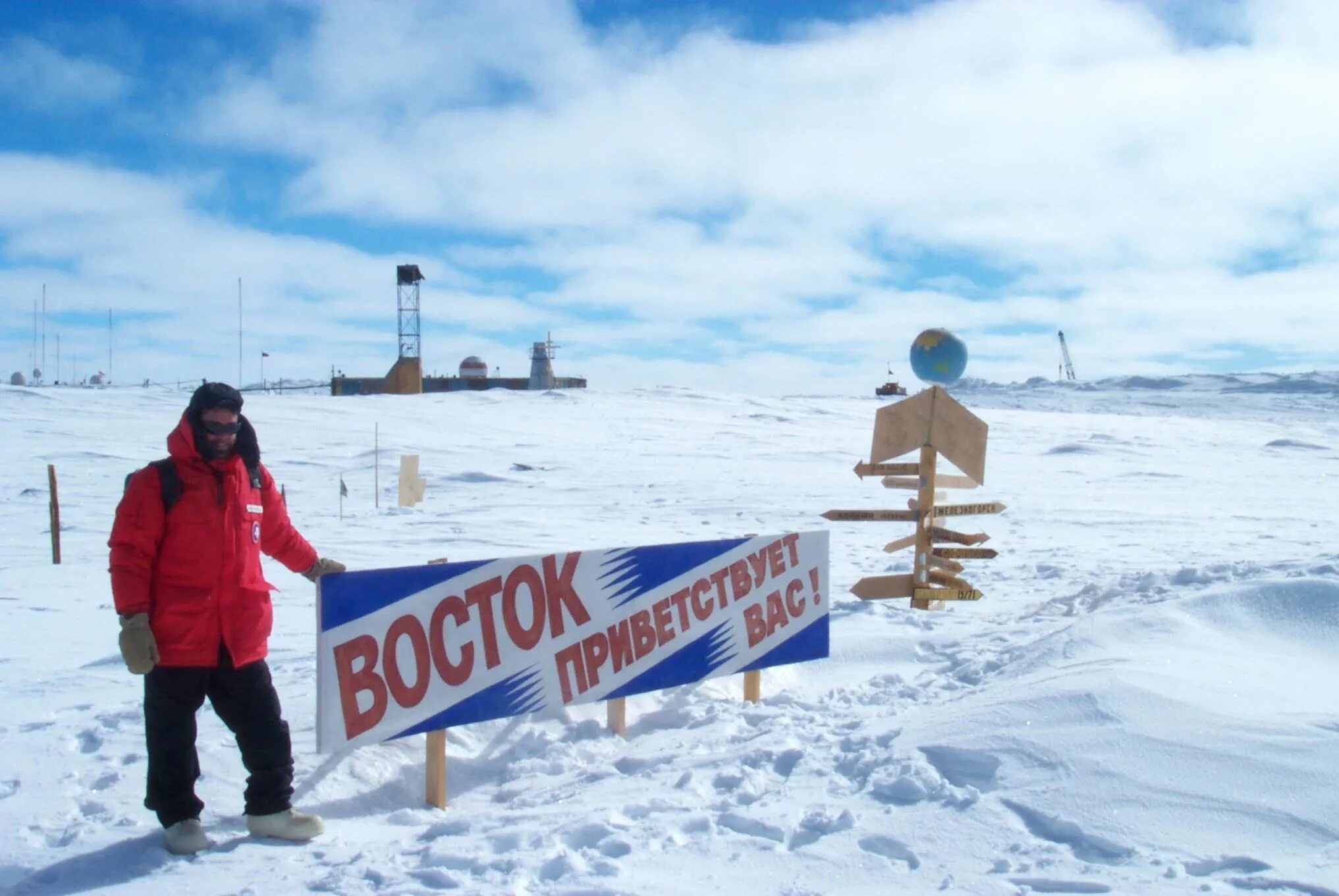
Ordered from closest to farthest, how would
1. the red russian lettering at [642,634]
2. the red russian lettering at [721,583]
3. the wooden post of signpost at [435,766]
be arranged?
1. the wooden post of signpost at [435,766]
2. the red russian lettering at [642,634]
3. the red russian lettering at [721,583]

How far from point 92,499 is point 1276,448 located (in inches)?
1116

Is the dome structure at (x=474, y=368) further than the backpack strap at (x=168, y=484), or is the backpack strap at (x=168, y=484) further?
the dome structure at (x=474, y=368)

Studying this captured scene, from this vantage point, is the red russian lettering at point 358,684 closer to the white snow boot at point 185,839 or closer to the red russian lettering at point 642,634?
the white snow boot at point 185,839

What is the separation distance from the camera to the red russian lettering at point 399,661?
157 inches

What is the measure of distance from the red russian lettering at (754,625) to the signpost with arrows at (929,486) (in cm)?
222

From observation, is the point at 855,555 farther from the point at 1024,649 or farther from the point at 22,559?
the point at 22,559

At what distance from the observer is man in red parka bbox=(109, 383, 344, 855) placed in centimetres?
331

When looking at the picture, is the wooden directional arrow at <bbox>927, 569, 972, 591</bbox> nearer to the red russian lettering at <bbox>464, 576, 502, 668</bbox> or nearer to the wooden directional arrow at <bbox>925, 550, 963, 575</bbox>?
the wooden directional arrow at <bbox>925, 550, 963, 575</bbox>

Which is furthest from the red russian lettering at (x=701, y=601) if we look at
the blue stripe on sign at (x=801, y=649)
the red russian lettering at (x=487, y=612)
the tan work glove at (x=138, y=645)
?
the tan work glove at (x=138, y=645)

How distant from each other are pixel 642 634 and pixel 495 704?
2.62 feet

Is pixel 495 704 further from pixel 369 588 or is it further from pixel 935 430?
pixel 935 430

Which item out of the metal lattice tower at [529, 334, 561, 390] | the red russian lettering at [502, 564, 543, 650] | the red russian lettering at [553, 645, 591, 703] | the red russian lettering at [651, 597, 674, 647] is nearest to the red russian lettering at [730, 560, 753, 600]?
the red russian lettering at [651, 597, 674, 647]

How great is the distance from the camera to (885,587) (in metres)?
7.32

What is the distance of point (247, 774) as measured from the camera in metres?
4.10
